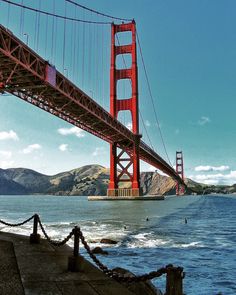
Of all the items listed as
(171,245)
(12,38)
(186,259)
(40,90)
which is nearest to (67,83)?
(40,90)

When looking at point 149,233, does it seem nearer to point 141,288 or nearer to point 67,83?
point 141,288

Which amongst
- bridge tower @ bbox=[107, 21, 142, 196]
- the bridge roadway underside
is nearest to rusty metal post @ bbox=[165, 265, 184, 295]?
the bridge roadway underside

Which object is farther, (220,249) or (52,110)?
(52,110)

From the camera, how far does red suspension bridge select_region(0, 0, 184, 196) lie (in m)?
27.8

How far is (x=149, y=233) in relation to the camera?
20.4 metres

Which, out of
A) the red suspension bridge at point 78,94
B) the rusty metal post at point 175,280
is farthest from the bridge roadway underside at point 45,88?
the rusty metal post at point 175,280

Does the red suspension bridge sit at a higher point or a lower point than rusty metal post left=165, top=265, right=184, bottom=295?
higher

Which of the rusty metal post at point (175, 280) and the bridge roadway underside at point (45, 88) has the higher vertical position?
the bridge roadway underside at point (45, 88)

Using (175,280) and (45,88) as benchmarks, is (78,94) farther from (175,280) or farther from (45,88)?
(175,280)

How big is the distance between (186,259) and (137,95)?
190 ft

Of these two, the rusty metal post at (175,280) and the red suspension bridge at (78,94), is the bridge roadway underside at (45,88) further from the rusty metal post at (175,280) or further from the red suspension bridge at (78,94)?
the rusty metal post at (175,280)

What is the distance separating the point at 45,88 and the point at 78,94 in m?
6.80

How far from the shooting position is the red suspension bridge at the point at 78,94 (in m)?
27.8

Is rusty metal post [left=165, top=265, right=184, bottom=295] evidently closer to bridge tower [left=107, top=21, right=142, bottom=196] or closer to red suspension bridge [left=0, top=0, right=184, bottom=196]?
red suspension bridge [left=0, top=0, right=184, bottom=196]
